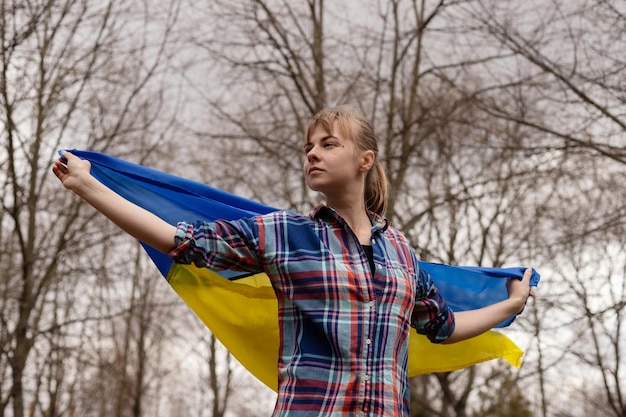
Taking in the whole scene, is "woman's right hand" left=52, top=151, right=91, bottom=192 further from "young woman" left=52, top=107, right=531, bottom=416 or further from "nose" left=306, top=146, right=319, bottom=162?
"nose" left=306, top=146, right=319, bottom=162

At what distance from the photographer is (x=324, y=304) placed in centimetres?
278

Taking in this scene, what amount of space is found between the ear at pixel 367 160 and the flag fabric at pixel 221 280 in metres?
0.73

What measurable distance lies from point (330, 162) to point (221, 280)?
36.4 inches

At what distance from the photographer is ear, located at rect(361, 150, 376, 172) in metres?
3.15

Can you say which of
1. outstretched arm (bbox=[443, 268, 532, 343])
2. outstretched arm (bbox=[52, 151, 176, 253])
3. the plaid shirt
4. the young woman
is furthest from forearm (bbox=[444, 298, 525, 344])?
outstretched arm (bbox=[52, 151, 176, 253])

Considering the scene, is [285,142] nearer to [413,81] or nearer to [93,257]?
[413,81]

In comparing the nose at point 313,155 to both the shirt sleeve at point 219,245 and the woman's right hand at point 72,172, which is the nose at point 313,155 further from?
the woman's right hand at point 72,172

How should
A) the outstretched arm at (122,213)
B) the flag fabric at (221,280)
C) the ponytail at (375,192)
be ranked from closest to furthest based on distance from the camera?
the outstretched arm at (122,213), the ponytail at (375,192), the flag fabric at (221,280)

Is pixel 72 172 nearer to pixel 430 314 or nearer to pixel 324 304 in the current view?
pixel 324 304

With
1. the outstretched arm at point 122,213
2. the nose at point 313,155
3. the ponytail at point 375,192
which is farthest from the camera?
the ponytail at point 375,192

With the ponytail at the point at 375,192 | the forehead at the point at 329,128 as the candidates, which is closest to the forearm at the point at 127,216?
the forehead at the point at 329,128

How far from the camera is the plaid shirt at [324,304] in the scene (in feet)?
8.83

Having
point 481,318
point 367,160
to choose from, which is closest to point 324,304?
point 367,160

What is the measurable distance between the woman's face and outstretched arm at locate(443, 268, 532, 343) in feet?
2.85
